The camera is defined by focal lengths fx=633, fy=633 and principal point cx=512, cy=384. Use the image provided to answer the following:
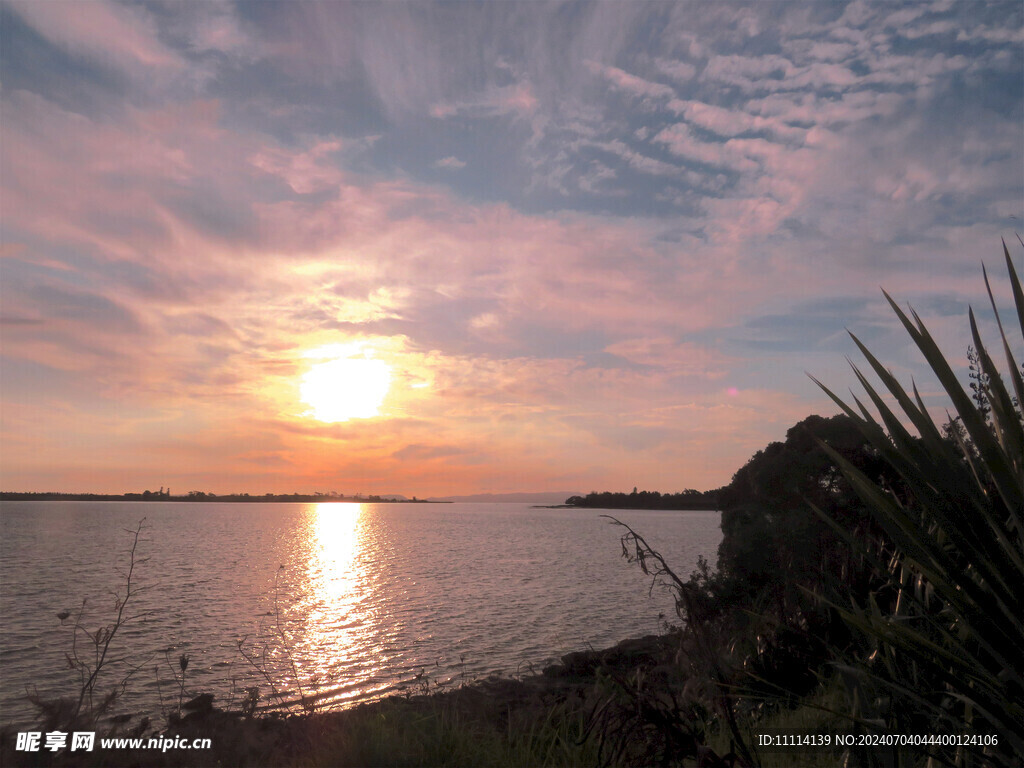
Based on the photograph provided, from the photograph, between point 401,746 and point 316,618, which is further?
point 316,618

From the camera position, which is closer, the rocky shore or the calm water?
the rocky shore

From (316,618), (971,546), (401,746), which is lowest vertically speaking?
(316,618)

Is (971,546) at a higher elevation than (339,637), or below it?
higher

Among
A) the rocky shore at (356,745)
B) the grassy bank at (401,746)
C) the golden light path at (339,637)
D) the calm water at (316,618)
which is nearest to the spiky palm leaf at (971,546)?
the grassy bank at (401,746)

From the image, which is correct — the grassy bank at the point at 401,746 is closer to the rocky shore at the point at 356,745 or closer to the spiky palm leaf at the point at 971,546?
the rocky shore at the point at 356,745

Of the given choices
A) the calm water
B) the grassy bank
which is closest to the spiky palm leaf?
the grassy bank

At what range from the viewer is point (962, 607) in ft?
7.80

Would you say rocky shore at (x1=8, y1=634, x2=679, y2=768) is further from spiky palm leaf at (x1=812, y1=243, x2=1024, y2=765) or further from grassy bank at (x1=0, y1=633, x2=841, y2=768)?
spiky palm leaf at (x1=812, y1=243, x2=1024, y2=765)

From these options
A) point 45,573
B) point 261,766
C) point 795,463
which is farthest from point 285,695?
point 45,573

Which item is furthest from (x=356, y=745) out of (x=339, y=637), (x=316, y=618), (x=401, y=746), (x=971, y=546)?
(x=316, y=618)

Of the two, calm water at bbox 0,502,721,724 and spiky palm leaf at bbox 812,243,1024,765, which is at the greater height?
spiky palm leaf at bbox 812,243,1024,765

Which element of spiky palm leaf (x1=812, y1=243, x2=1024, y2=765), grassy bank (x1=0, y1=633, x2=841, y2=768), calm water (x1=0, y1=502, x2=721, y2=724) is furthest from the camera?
calm water (x1=0, y1=502, x2=721, y2=724)

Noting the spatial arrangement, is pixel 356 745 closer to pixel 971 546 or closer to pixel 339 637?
pixel 971 546

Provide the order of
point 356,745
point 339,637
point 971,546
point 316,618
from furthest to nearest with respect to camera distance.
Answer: point 316,618
point 339,637
point 356,745
point 971,546
